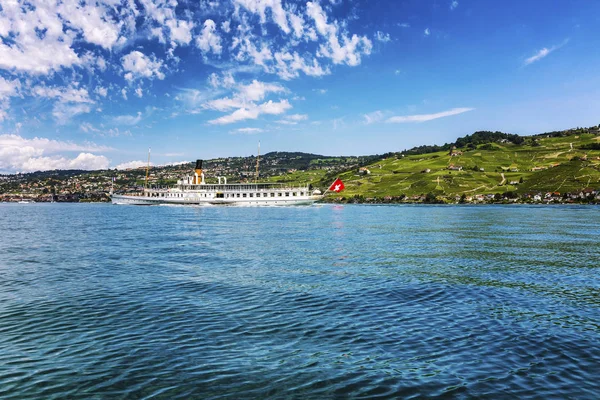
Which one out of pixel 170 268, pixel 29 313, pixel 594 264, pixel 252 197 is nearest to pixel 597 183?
pixel 252 197

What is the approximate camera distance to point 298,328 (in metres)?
17.2

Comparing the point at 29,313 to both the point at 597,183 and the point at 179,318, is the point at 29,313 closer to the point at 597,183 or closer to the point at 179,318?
the point at 179,318

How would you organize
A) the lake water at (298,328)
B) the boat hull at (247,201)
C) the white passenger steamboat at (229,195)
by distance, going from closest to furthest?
1. the lake water at (298,328)
2. the boat hull at (247,201)
3. the white passenger steamboat at (229,195)

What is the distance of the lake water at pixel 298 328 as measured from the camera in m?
12.1

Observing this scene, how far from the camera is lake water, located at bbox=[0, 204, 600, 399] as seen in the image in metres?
12.1

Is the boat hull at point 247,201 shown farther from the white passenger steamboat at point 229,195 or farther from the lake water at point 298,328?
the lake water at point 298,328

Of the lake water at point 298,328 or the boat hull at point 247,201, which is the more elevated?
the boat hull at point 247,201

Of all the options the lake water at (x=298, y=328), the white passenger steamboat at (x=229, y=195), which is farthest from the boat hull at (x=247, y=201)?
the lake water at (x=298, y=328)

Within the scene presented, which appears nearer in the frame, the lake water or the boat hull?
the lake water

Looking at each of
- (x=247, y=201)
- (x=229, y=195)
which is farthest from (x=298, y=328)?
(x=229, y=195)

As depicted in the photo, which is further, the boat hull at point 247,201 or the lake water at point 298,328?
the boat hull at point 247,201

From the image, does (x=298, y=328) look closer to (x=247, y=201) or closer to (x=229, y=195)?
(x=247, y=201)

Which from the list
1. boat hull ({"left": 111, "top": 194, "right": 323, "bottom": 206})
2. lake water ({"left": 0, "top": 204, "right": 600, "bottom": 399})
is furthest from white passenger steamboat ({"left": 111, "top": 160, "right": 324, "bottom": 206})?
Result: lake water ({"left": 0, "top": 204, "right": 600, "bottom": 399})

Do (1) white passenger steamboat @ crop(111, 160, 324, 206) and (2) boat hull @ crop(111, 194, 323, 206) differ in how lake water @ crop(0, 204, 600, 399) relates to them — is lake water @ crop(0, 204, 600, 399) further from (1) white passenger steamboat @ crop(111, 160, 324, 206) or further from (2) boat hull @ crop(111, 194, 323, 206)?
(1) white passenger steamboat @ crop(111, 160, 324, 206)
